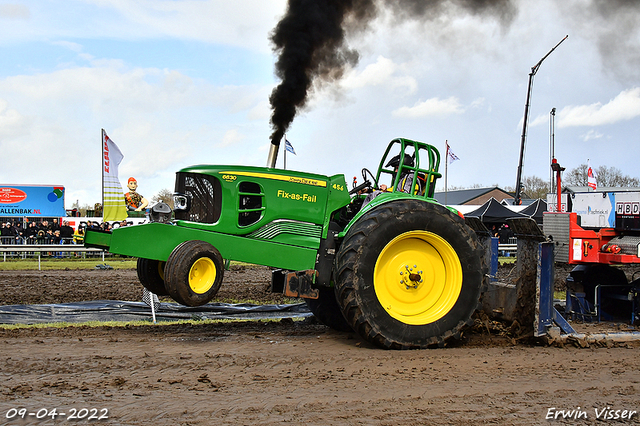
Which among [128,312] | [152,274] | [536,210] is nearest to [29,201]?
[128,312]

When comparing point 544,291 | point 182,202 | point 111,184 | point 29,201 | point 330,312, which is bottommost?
point 330,312

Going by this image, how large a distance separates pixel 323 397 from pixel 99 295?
769 centimetres

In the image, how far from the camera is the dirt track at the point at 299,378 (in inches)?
148

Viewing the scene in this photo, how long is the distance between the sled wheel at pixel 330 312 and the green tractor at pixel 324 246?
41.8 inches

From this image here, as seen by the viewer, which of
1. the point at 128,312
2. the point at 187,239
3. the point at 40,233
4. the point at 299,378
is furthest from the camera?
the point at 40,233

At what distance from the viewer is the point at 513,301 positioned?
629cm

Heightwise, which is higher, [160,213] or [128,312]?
[160,213]

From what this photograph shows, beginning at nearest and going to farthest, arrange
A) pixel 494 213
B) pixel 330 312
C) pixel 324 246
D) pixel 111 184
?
pixel 324 246, pixel 330 312, pixel 111 184, pixel 494 213

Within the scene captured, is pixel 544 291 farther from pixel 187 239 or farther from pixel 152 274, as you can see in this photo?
pixel 152 274

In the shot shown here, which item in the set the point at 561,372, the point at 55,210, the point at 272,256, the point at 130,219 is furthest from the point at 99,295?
the point at 55,210

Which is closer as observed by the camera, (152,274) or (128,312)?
(152,274)

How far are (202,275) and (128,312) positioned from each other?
3.47m

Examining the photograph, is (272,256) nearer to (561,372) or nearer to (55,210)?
(561,372)

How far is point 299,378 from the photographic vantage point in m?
4.55
